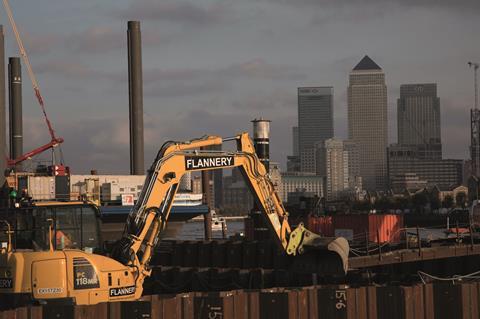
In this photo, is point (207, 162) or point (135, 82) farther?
point (135, 82)

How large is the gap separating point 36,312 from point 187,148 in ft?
24.4

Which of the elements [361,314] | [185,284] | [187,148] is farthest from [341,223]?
[361,314]

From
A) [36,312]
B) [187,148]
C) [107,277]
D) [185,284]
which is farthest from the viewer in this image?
[185,284]

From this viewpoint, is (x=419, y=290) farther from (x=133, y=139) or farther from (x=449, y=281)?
(x=133, y=139)

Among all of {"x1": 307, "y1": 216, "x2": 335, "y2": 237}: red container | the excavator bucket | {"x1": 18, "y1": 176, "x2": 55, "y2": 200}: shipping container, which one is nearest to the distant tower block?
the excavator bucket

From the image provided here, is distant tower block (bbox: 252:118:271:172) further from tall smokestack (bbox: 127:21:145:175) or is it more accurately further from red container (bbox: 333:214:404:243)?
tall smokestack (bbox: 127:21:145:175)

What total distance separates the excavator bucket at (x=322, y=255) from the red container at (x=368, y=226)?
2396 centimetres

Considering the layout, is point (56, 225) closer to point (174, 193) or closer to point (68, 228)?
point (68, 228)

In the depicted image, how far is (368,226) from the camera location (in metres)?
51.3

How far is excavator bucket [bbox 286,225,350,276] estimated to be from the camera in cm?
2594

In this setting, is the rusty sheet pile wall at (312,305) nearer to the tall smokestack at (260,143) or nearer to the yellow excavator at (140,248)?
the yellow excavator at (140,248)

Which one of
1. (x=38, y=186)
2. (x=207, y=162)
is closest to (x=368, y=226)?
(x=38, y=186)

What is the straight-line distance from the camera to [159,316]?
18.6 m

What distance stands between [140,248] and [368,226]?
30695mm
